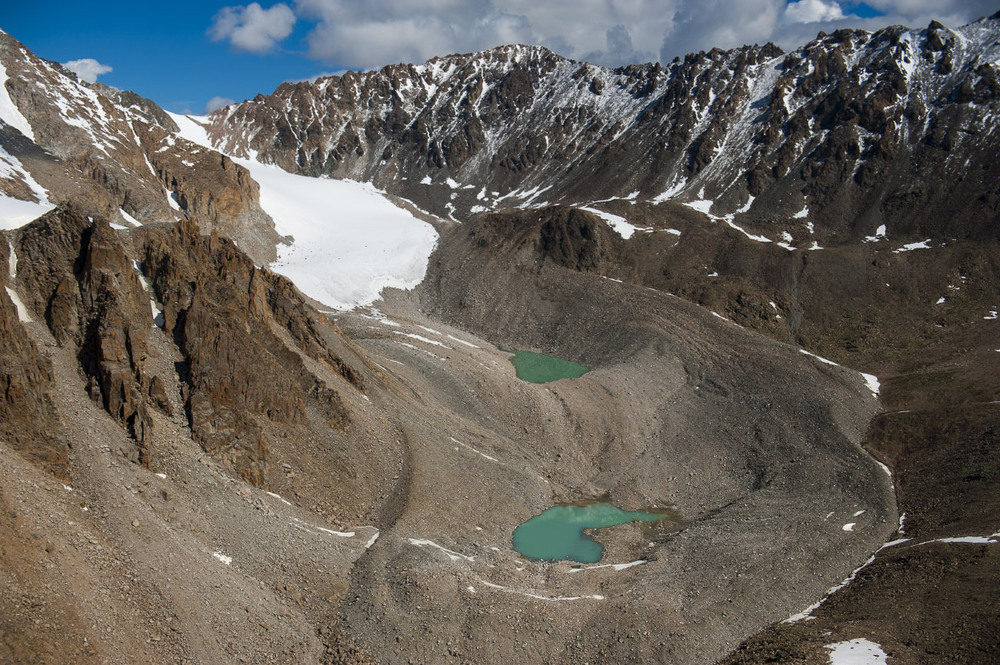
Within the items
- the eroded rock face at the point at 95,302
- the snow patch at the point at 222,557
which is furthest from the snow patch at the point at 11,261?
the snow patch at the point at 222,557

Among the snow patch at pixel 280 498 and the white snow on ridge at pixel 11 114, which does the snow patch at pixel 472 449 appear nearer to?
the snow patch at pixel 280 498

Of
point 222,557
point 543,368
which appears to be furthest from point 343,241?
point 222,557

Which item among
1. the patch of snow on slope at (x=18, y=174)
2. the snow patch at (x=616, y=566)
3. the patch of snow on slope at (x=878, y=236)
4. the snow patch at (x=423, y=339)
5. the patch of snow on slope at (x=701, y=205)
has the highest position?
the patch of snow on slope at (x=701, y=205)

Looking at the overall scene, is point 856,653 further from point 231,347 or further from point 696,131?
point 696,131

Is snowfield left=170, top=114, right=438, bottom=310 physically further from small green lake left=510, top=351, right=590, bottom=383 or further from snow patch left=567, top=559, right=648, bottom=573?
snow patch left=567, top=559, right=648, bottom=573

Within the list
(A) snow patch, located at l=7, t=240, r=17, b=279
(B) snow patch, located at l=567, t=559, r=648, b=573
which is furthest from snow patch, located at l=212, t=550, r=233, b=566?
(A) snow patch, located at l=7, t=240, r=17, b=279

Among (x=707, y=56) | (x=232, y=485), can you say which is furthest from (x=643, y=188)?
(x=232, y=485)
